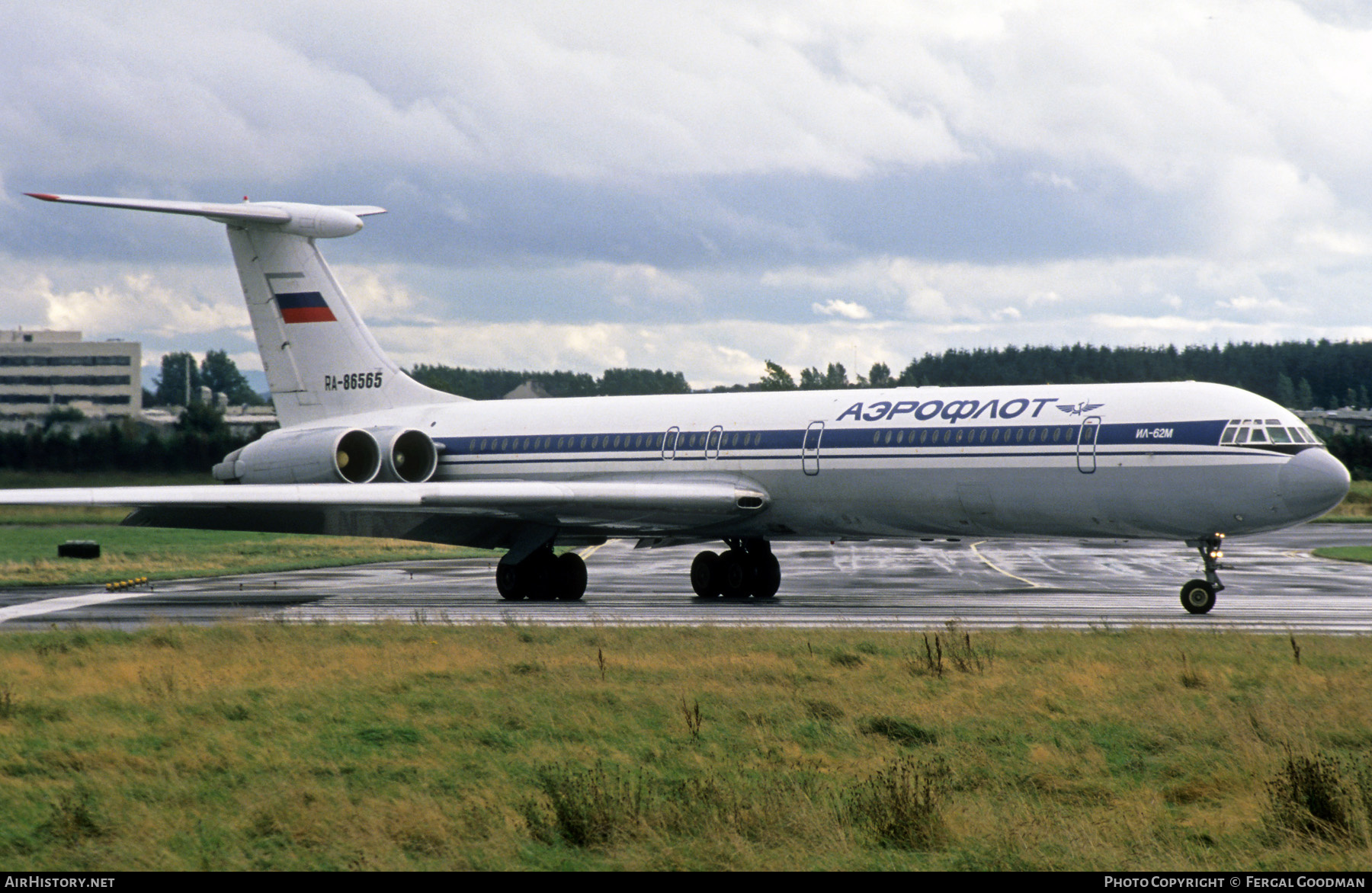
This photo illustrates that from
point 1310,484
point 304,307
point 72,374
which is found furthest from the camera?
point 72,374

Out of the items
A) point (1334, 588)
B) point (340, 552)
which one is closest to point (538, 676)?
point (1334, 588)

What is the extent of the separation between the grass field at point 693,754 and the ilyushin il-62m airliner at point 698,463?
5.90 metres

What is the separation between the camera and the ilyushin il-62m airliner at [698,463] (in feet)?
77.4

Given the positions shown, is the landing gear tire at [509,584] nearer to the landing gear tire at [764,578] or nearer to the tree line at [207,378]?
the landing gear tire at [764,578]

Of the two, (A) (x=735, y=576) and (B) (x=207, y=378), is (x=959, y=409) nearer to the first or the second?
(A) (x=735, y=576)

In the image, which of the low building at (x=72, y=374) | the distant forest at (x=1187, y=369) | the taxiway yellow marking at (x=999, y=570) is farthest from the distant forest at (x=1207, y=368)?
the low building at (x=72, y=374)

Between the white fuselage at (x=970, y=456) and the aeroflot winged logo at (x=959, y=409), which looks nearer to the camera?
the white fuselage at (x=970, y=456)

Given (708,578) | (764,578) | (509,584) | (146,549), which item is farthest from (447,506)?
(146,549)

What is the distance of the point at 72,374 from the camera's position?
431 feet

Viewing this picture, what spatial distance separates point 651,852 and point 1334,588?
25.2m

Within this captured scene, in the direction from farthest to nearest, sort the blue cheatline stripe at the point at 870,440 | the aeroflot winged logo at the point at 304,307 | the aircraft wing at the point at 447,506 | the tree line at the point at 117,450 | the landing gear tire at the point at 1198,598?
the tree line at the point at 117,450, the aeroflot winged logo at the point at 304,307, the aircraft wing at the point at 447,506, the blue cheatline stripe at the point at 870,440, the landing gear tire at the point at 1198,598

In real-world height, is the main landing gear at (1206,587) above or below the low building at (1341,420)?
below

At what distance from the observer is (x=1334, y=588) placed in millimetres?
29547

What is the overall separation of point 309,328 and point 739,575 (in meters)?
12.5
